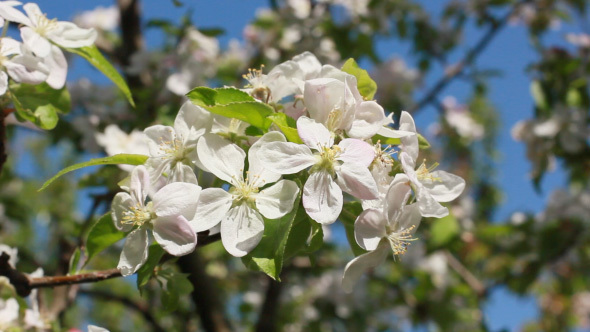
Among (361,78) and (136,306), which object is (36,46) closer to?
(361,78)

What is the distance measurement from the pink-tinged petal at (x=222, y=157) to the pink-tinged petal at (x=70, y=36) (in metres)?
0.45

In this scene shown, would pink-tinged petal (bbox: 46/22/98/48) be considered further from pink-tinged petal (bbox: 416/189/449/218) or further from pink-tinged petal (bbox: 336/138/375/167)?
pink-tinged petal (bbox: 416/189/449/218)

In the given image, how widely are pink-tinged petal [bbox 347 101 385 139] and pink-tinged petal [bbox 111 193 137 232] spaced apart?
0.40 m

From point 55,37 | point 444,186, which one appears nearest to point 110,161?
point 55,37

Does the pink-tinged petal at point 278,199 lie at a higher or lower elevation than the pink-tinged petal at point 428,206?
higher

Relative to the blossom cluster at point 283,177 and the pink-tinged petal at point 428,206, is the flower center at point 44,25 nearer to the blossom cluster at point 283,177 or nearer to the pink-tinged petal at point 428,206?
the blossom cluster at point 283,177

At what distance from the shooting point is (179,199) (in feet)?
2.88

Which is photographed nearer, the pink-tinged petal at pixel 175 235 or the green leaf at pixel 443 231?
the pink-tinged petal at pixel 175 235

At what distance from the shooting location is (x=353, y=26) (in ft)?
10.9

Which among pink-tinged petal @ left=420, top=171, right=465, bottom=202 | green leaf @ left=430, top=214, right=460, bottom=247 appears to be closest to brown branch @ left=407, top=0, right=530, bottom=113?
green leaf @ left=430, top=214, right=460, bottom=247

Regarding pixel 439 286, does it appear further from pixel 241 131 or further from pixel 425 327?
pixel 241 131

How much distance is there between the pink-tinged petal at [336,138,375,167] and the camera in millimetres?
892

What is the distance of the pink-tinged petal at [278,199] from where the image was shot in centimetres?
88

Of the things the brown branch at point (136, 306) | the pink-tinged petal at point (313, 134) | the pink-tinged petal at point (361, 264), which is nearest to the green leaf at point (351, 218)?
the pink-tinged petal at point (361, 264)
